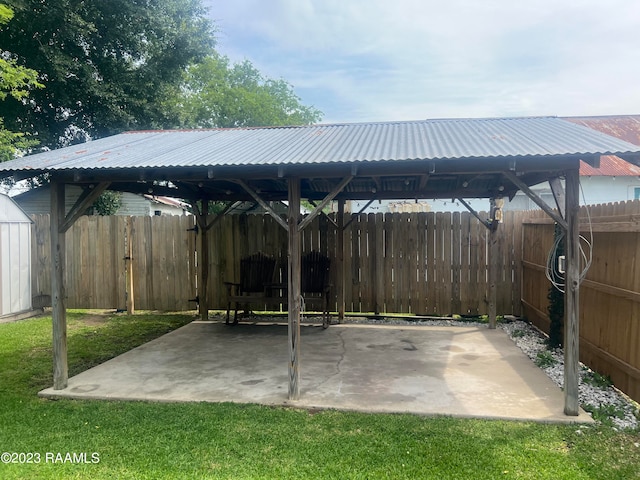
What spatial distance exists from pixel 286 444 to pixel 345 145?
268 centimetres

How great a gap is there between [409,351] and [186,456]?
3.15 meters

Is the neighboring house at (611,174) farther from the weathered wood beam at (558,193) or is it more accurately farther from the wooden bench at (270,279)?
the weathered wood beam at (558,193)

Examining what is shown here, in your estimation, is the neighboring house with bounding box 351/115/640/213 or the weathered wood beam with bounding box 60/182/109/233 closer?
the weathered wood beam with bounding box 60/182/109/233

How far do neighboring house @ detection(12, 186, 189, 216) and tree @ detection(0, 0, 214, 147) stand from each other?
6.00 feet

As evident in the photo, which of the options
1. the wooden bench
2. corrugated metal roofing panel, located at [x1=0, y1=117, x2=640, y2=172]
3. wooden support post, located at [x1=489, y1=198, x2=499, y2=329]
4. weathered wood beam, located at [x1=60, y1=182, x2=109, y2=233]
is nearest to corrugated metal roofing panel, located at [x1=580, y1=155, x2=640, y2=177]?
wooden support post, located at [x1=489, y1=198, x2=499, y2=329]

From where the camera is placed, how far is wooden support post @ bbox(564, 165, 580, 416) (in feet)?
11.0

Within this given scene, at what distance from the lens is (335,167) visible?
12.0ft

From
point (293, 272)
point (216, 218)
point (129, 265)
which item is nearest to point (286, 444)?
point (293, 272)

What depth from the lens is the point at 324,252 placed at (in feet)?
24.6

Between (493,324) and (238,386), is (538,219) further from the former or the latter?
(238,386)

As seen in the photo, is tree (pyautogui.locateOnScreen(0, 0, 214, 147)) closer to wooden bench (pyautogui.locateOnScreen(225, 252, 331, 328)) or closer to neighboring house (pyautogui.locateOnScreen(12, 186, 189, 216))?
neighboring house (pyautogui.locateOnScreen(12, 186, 189, 216))

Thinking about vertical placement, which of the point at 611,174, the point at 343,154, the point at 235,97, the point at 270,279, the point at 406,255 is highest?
the point at 235,97

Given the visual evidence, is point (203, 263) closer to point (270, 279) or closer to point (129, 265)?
point (270, 279)

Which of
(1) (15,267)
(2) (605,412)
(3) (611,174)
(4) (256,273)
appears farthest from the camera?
(3) (611,174)
